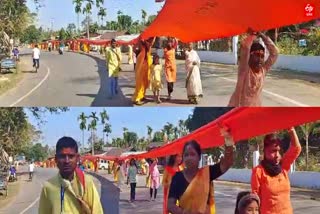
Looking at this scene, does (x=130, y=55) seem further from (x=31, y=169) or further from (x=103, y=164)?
(x=31, y=169)

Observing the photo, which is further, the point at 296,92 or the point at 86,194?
the point at 296,92

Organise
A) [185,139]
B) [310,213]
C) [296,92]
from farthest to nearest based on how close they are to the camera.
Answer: [310,213] < [296,92] < [185,139]

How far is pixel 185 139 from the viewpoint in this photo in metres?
3.02

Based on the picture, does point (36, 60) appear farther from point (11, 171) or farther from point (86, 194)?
point (86, 194)

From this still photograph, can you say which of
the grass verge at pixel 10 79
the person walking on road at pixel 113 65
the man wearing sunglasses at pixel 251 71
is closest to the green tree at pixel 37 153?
the grass verge at pixel 10 79

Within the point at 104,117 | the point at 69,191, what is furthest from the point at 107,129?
the point at 69,191

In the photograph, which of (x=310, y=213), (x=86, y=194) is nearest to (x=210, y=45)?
(x=86, y=194)

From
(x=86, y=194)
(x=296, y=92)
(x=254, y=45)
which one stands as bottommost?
(x=86, y=194)

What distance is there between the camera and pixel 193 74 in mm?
3305

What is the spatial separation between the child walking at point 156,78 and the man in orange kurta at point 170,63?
0.04 metres

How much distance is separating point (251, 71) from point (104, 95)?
2.47ft

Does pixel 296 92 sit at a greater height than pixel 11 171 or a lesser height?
greater

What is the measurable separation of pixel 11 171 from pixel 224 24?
1.30m

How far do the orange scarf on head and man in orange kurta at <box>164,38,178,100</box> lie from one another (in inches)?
26.1
